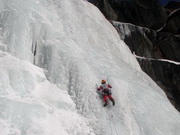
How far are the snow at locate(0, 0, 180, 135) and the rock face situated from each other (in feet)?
22.4

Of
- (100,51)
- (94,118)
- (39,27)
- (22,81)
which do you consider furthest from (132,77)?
(22,81)

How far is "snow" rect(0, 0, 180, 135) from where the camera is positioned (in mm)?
6738

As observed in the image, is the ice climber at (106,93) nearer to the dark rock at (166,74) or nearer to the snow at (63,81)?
the snow at (63,81)

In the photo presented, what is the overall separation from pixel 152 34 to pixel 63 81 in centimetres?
1481

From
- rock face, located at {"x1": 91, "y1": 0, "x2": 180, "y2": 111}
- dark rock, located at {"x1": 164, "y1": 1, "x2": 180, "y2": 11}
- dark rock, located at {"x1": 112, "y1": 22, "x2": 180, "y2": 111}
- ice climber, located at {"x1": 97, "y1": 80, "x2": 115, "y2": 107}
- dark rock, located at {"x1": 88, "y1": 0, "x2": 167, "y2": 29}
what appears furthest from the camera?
dark rock, located at {"x1": 164, "y1": 1, "x2": 180, "y2": 11}

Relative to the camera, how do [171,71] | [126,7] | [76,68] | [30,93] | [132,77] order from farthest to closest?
[126,7], [171,71], [132,77], [76,68], [30,93]

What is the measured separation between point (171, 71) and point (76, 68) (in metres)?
12.5

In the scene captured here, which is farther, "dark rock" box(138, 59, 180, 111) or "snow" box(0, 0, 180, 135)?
"dark rock" box(138, 59, 180, 111)

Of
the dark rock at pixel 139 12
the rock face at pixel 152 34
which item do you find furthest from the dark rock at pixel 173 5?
the dark rock at pixel 139 12

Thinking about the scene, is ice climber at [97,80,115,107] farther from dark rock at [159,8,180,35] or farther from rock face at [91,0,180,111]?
dark rock at [159,8,180,35]

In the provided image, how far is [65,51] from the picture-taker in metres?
9.31

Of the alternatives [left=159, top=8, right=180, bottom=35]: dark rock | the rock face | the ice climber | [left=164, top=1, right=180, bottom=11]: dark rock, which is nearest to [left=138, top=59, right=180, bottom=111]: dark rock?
the rock face

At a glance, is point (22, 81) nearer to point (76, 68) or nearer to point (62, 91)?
point (62, 91)

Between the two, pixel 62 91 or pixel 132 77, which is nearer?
pixel 62 91
